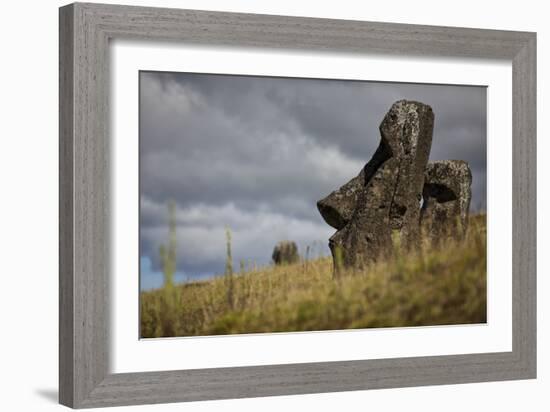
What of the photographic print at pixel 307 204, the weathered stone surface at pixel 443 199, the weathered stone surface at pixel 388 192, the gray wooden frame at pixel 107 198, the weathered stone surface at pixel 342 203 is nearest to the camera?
the gray wooden frame at pixel 107 198

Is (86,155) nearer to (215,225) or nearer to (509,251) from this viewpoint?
(215,225)

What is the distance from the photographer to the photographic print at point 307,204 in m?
8.82

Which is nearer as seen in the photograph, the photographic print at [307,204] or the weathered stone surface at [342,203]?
the photographic print at [307,204]

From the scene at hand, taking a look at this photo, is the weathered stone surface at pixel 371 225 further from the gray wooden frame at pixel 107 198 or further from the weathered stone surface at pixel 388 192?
the gray wooden frame at pixel 107 198

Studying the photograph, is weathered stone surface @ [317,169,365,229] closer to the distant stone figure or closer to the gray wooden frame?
the distant stone figure

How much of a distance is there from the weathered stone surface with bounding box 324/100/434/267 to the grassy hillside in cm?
15

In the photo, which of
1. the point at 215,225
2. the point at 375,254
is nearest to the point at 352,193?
the point at 375,254

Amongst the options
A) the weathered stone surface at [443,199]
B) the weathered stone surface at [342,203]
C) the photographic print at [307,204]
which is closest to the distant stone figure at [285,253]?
the photographic print at [307,204]

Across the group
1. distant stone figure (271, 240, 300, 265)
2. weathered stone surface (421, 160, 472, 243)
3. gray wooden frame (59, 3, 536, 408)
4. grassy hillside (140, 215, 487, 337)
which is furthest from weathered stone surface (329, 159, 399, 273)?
gray wooden frame (59, 3, 536, 408)

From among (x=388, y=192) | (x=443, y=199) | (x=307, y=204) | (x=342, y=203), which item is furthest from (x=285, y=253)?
(x=443, y=199)

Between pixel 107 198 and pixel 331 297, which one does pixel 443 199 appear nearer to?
pixel 331 297

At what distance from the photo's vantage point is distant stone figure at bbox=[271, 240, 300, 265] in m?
9.09

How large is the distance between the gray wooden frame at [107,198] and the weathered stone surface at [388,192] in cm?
52

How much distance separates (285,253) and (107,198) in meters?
1.32
